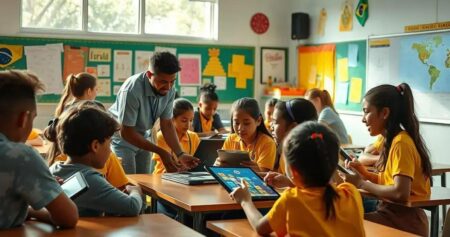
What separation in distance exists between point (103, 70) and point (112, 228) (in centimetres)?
504

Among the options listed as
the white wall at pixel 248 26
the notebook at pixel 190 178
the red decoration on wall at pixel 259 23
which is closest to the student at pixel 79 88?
the notebook at pixel 190 178

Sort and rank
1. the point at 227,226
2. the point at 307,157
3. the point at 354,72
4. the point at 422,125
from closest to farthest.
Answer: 1. the point at 307,157
2. the point at 227,226
3. the point at 422,125
4. the point at 354,72

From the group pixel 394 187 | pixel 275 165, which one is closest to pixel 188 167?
pixel 275 165

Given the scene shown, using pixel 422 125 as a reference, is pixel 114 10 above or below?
above

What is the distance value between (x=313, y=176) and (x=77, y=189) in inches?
32.1

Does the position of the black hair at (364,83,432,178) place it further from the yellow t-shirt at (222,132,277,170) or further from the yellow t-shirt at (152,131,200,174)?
the yellow t-shirt at (152,131,200,174)

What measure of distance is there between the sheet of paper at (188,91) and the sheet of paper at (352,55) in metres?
1.99

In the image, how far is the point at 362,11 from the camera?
262 inches

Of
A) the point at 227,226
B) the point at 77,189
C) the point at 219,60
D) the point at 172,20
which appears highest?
the point at 172,20

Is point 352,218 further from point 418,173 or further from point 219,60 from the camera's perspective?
point 219,60

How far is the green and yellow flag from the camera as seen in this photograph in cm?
641

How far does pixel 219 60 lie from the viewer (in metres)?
7.62

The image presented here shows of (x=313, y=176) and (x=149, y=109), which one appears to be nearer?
(x=313, y=176)

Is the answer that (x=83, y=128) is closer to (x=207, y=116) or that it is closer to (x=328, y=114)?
(x=328, y=114)
